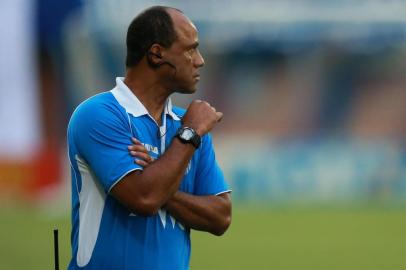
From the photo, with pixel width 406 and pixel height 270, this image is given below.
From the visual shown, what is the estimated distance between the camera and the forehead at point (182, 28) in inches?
139

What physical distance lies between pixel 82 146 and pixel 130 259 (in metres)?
0.42

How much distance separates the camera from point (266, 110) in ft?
58.4

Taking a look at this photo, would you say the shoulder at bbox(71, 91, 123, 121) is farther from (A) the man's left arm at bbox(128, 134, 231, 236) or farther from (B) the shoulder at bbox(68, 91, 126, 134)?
(A) the man's left arm at bbox(128, 134, 231, 236)

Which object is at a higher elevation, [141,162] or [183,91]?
[183,91]

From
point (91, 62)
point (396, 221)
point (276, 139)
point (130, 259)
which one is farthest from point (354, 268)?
point (91, 62)

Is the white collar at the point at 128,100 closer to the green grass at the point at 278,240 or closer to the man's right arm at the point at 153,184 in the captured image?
the man's right arm at the point at 153,184

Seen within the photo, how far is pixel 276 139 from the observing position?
16219 mm

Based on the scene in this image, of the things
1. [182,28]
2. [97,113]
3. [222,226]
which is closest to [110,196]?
[97,113]

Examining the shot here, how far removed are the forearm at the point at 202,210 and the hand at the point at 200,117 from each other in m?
0.24

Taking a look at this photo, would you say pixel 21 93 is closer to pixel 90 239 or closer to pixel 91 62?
pixel 91 62

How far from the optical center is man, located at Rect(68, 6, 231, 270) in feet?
11.0

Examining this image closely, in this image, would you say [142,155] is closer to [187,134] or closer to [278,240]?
[187,134]

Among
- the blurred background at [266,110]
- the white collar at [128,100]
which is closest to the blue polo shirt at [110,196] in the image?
the white collar at [128,100]

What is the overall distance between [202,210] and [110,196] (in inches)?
15.1
